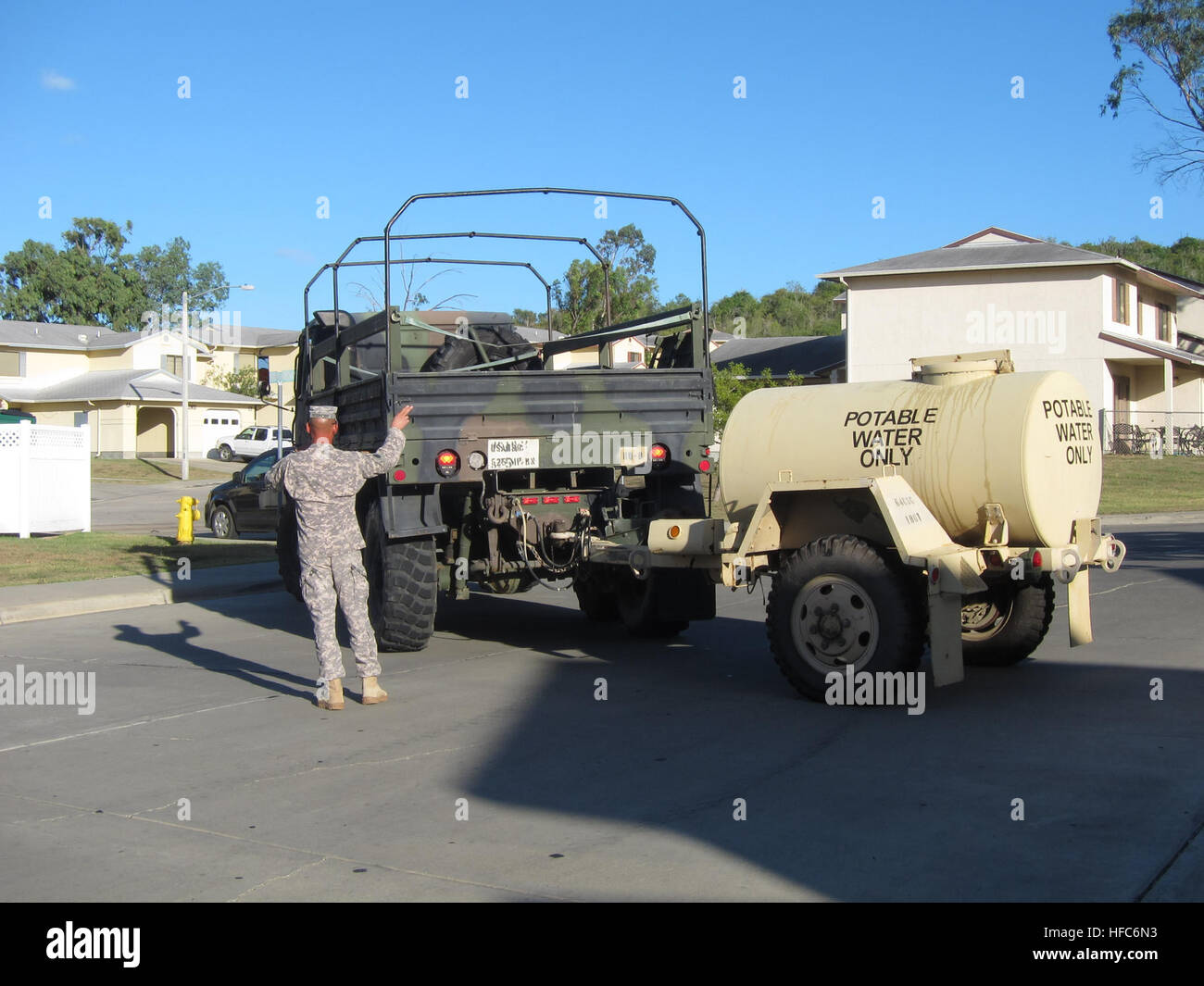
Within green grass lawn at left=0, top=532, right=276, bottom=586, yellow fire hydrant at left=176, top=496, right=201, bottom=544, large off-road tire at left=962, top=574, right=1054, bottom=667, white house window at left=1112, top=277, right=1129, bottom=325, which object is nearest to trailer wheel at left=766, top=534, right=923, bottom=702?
large off-road tire at left=962, top=574, right=1054, bottom=667

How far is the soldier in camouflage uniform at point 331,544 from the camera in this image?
311 inches

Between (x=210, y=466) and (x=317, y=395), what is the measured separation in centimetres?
4276

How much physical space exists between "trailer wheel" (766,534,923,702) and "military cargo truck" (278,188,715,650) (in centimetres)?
199

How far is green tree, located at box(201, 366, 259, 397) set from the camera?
68.2 m

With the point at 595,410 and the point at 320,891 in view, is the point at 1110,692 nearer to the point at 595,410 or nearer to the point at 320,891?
the point at 595,410

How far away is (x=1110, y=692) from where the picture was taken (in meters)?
7.77

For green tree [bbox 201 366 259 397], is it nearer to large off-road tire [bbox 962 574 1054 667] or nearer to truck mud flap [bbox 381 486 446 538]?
truck mud flap [bbox 381 486 446 538]

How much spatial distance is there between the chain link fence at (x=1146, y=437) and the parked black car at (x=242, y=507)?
84.4ft

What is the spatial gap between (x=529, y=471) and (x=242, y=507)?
49.4 ft

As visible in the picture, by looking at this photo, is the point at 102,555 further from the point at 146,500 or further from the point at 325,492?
the point at 146,500

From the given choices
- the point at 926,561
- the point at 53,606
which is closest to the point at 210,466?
the point at 53,606

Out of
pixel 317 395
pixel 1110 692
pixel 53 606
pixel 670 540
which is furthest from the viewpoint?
pixel 53 606

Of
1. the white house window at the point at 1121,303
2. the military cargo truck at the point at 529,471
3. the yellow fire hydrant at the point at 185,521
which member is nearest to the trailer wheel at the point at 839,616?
the military cargo truck at the point at 529,471

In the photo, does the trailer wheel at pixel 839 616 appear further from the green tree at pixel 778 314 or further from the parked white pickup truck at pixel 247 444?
the green tree at pixel 778 314
